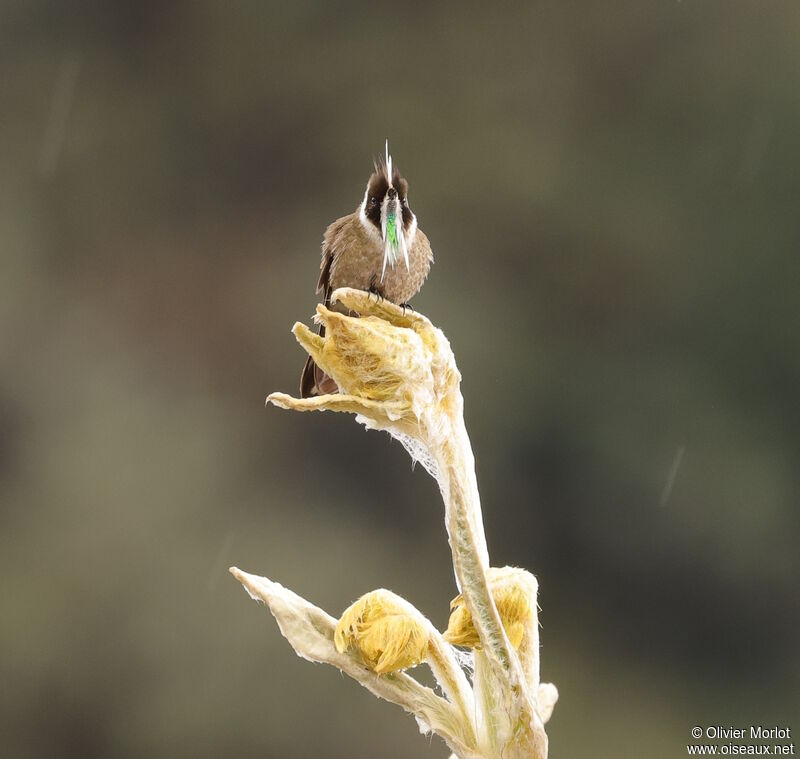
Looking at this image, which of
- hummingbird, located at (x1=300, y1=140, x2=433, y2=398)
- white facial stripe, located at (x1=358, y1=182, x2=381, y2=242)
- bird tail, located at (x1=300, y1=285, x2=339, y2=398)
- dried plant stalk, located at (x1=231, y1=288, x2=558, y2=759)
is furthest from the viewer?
white facial stripe, located at (x1=358, y1=182, x2=381, y2=242)

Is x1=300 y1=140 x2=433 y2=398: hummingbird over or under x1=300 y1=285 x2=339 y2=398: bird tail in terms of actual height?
over

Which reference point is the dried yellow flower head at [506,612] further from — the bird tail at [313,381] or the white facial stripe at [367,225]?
the white facial stripe at [367,225]

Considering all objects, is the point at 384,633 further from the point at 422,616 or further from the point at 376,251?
the point at 376,251

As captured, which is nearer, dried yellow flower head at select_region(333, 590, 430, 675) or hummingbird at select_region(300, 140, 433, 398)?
dried yellow flower head at select_region(333, 590, 430, 675)

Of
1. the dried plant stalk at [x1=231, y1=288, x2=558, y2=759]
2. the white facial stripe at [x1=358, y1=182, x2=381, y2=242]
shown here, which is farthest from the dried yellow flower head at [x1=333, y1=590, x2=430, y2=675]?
the white facial stripe at [x1=358, y1=182, x2=381, y2=242]

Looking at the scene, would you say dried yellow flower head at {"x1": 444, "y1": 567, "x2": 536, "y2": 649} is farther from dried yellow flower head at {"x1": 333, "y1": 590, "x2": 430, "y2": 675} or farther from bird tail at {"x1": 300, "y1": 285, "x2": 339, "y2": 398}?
bird tail at {"x1": 300, "y1": 285, "x2": 339, "y2": 398}

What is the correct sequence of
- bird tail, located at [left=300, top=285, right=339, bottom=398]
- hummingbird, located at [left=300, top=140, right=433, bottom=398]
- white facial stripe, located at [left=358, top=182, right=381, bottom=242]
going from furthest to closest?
white facial stripe, located at [left=358, top=182, right=381, bottom=242] → hummingbird, located at [left=300, top=140, right=433, bottom=398] → bird tail, located at [left=300, top=285, right=339, bottom=398]

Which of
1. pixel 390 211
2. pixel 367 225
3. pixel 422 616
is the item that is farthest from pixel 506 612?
pixel 367 225

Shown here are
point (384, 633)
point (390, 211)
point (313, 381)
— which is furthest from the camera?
point (313, 381)
